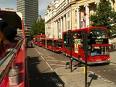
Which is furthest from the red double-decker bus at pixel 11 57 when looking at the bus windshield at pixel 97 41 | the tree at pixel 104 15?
the tree at pixel 104 15

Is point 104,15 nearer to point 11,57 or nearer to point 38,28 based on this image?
point 11,57

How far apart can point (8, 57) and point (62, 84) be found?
1181 centimetres

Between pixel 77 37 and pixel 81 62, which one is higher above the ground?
pixel 77 37

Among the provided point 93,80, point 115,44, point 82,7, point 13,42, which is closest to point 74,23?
point 82,7

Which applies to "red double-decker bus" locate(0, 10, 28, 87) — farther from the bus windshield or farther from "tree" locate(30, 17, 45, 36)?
"tree" locate(30, 17, 45, 36)

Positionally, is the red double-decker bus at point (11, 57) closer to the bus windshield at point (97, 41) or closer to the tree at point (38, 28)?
the bus windshield at point (97, 41)

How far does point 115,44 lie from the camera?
5050 cm

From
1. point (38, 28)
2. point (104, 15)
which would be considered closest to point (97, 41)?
point (104, 15)

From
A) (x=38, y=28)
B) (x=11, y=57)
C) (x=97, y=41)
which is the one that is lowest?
(x=97, y=41)

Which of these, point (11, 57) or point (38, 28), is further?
point (38, 28)

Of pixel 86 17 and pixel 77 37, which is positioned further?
pixel 86 17

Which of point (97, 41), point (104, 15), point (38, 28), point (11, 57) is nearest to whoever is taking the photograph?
point (11, 57)

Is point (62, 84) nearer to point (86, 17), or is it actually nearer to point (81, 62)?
point (81, 62)

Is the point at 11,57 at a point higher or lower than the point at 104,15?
lower
